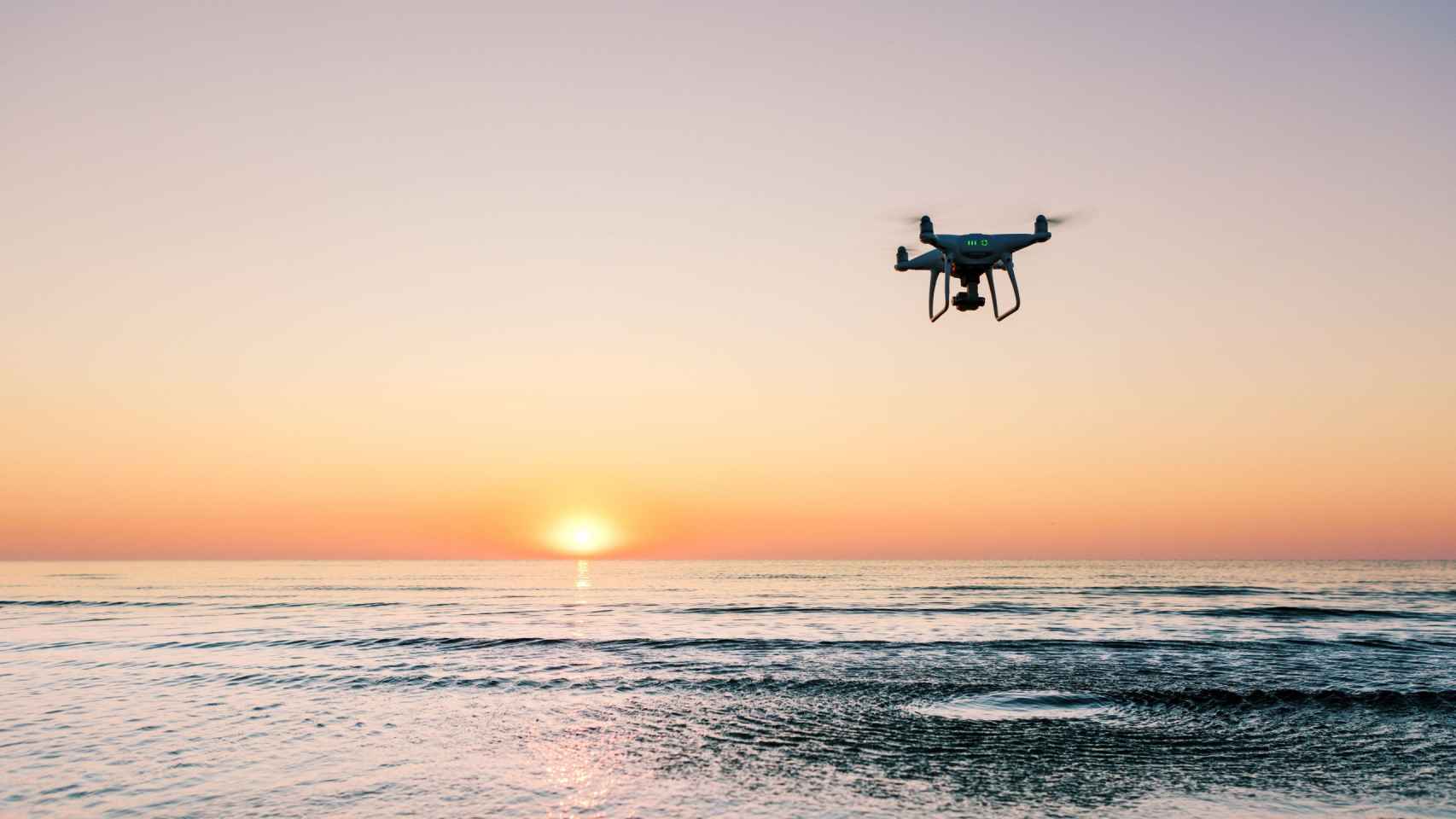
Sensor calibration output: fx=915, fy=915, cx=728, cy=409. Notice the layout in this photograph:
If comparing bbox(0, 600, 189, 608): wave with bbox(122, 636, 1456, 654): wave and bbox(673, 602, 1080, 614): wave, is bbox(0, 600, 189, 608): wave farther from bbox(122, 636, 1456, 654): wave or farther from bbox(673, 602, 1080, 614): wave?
bbox(673, 602, 1080, 614): wave

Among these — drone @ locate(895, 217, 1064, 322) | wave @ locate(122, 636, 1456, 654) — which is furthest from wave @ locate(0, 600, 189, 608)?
drone @ locate(895, 217, 1064, 322)

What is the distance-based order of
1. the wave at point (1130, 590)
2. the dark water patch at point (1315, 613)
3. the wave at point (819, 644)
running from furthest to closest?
the wave at point (1130, 590) → the dark water patch at point (1315, 613) → the wave at point (819, 644)

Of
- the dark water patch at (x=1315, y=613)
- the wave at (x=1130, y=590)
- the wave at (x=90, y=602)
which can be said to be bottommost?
the wave at (x=1130, y=590)

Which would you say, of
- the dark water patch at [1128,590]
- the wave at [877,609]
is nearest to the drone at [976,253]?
the wave at [877,609]

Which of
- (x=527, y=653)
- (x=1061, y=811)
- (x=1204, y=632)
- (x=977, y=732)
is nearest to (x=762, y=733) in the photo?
(x=977, y=732)

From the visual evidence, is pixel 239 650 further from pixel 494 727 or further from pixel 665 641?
pixel 494 727

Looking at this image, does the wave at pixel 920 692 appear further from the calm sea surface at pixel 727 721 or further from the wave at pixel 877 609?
the wave at pixel 877 609
